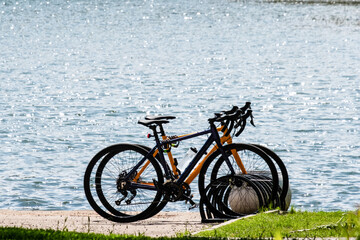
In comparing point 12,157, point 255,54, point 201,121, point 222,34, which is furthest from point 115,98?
point 222,34

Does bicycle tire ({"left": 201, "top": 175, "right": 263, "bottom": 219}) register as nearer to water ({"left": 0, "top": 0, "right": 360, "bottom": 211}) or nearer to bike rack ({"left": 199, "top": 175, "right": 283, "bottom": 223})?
bike rack ({"left": 199, "top": 175, "right": 283, "bottom": 223})

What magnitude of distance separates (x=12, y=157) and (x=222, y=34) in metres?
37.3

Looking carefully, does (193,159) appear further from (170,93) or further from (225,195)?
(170,93)

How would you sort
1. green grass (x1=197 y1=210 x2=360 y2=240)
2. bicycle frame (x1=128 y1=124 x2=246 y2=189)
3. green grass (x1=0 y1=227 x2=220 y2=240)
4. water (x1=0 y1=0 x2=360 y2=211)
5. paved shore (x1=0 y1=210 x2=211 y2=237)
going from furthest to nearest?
water (x1=0 y1=0 x2=360 y2=211) < bicycle frame (x1=128 y1=124 x2=246 y2=189) < paved shore (x1=0 y1=210 x2=211 y2=237) < green grass (x1=197 y1=210 x2=360 y2=240) < green grass (x1=0 y1=227 x2=220 y2=240)

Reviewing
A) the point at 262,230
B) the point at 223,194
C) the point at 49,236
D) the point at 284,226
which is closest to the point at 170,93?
the point at 223,194

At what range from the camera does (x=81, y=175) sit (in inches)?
556

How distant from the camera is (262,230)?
24.4 feet

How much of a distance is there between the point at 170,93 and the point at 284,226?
717 inches

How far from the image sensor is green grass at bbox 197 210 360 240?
282 inches

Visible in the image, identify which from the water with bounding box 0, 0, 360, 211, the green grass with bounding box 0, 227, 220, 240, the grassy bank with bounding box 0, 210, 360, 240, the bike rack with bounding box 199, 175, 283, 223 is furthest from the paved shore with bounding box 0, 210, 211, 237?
the water with bounding box 0, 0, 360, 211

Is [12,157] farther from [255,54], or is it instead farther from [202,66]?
[255,54]

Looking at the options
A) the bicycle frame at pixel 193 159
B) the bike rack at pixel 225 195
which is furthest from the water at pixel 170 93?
the bicycle frame at pixel 193 159

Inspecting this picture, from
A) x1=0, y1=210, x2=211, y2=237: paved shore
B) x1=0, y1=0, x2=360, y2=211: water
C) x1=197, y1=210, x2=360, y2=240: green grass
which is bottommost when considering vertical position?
x1=197, y1=210, x2=360, y2=240: green grass

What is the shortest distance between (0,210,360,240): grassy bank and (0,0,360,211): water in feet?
12.6
